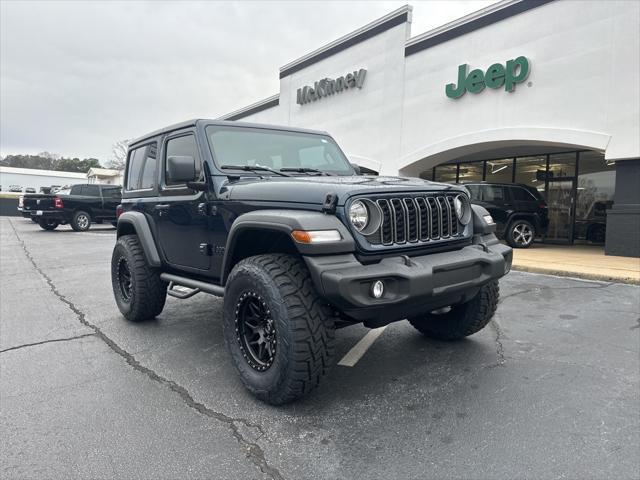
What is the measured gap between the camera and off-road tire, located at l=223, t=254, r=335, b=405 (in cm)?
270

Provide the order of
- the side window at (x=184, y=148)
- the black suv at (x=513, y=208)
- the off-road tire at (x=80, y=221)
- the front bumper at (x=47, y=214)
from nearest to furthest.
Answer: the side window at (x=184, y=148)
the black suv at (x=513, y=208)
the front bumper at (x=47, y=214)
the off-road tire at (x=80, y=221)

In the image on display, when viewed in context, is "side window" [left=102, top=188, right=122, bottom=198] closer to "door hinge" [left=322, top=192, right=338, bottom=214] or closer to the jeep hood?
the jeep hood

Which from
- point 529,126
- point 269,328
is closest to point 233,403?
point 269,328

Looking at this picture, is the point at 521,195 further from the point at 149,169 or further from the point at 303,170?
the point at 149,169

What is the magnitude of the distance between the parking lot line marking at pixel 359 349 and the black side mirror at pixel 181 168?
1921 mm

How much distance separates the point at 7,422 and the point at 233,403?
1.37m

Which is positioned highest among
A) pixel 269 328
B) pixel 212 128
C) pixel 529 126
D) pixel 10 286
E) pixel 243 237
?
pixel 529 126

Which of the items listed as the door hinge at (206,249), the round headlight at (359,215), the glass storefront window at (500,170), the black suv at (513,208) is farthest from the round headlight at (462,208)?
the glass storefront window at (500,170)

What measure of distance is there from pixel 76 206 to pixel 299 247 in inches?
704

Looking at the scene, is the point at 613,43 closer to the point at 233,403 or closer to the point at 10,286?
the point at 233,403

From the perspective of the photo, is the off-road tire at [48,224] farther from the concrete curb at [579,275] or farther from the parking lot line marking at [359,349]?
the parking lot line marking at [359,349]

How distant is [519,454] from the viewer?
95.8 inches

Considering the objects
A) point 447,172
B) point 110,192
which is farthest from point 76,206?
point 447,172

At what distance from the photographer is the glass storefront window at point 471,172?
1637 cm
